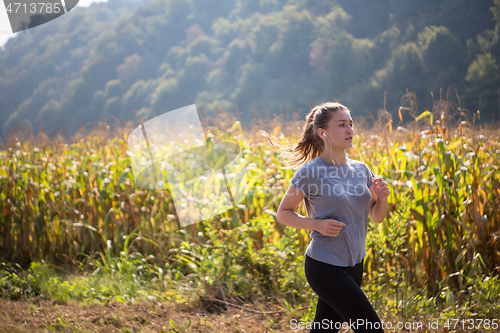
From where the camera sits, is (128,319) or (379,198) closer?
(379,198)

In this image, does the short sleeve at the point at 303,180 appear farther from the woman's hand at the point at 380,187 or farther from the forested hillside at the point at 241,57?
the forested hillside at the point at 241,57

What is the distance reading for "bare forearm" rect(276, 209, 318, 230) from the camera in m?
1.89

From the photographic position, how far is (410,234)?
3.41 meters

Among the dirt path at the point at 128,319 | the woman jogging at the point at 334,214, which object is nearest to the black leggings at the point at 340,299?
the woman jogging at the point at 334,214

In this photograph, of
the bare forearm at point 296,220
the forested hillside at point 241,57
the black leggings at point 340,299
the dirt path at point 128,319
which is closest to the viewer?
the black leggings at point 340,299

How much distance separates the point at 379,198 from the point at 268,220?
157 centimetres

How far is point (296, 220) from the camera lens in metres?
1.94

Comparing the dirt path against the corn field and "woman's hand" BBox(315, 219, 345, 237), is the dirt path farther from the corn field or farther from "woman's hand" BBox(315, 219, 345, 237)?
"woman's hand" BBox(315, 219, 345, 237)

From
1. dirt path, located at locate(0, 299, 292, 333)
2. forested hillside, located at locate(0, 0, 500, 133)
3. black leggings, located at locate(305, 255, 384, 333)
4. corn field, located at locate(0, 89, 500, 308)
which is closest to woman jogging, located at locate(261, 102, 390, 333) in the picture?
black leggings, located at locate(305, 255, 384, 333)

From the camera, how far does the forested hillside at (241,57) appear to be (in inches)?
1107

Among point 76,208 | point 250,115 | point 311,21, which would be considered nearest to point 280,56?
point 311,21

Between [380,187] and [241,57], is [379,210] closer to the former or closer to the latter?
[380,187]

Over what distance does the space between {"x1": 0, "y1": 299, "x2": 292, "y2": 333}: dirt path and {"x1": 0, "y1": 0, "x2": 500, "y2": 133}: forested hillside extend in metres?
24.3

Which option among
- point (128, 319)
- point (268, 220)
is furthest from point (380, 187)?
point (128, 319)
